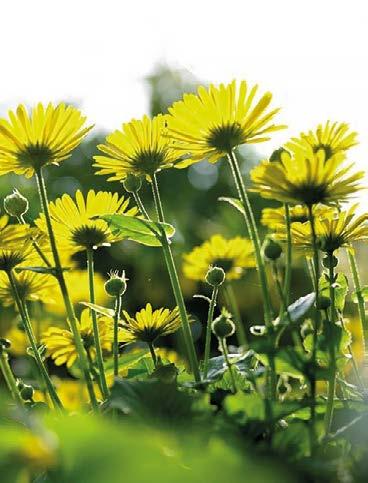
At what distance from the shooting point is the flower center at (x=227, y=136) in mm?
919

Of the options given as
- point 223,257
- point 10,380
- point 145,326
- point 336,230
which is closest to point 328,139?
point 336,230

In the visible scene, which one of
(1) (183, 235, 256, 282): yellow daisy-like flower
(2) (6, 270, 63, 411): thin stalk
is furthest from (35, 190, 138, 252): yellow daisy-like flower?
(1) (183, 235, 256, 282): yellow daisy-like flower

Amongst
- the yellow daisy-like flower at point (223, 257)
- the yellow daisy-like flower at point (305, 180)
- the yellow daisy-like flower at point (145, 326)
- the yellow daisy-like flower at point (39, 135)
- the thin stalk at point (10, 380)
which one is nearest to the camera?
the yellow daisy-like flower at point (305, 180)

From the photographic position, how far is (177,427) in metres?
0.55

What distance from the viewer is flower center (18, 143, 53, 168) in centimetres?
95

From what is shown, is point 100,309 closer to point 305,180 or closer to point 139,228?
point 139,228

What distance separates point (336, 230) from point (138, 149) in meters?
0.27

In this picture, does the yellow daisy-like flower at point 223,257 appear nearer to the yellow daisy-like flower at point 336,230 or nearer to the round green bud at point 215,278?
the round green bud at point 215,278

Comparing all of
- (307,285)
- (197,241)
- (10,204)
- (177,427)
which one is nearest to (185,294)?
(307,285)

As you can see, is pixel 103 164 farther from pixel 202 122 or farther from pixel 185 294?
pixel 185 294

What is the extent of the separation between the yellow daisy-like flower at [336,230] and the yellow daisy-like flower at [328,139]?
3.5 inches

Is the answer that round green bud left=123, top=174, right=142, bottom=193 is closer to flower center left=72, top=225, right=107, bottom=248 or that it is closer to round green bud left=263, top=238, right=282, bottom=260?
flower center left=72, top=225, right=107, bottom=248

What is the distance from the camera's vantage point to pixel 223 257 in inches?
70.1

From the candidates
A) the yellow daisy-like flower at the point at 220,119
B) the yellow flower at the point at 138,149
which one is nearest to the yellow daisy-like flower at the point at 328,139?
the yellow daisy-like flower at the point at 220,119
